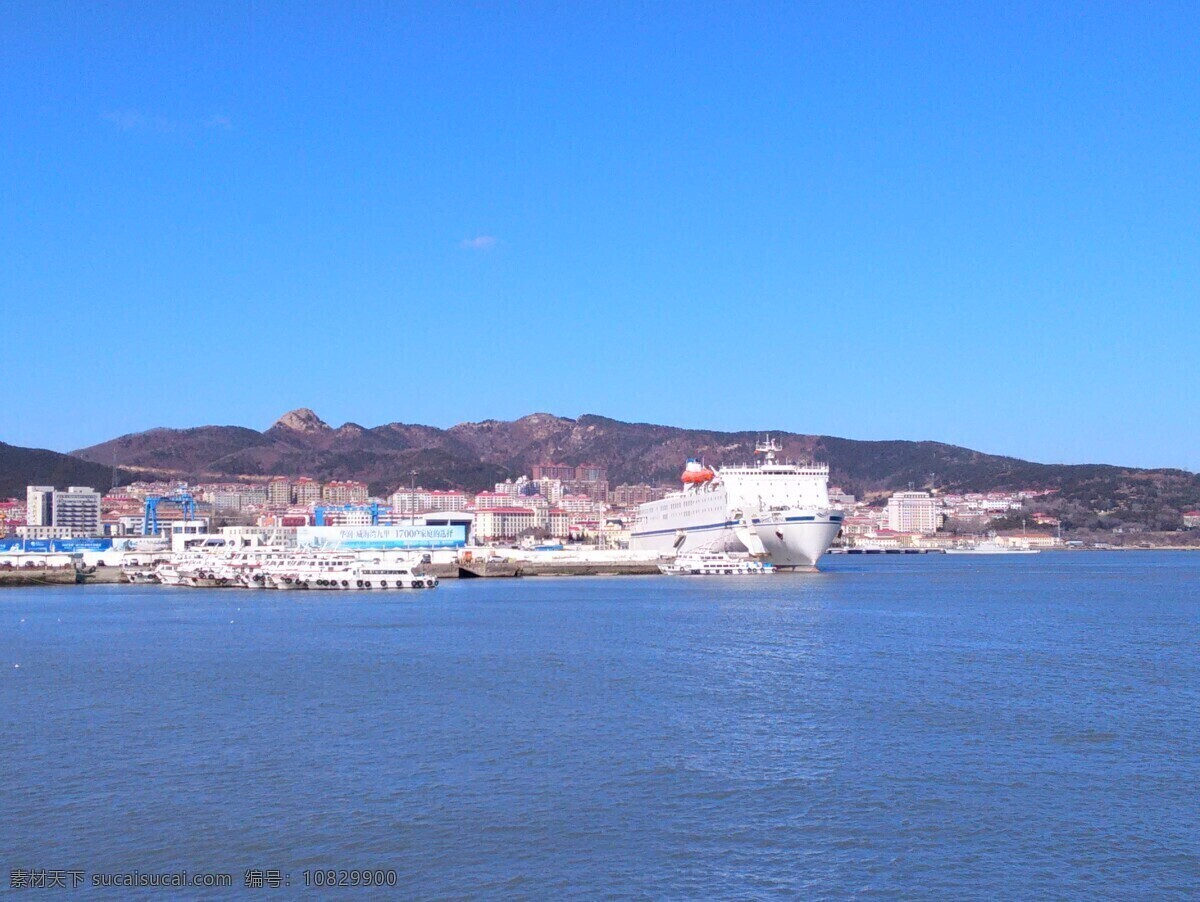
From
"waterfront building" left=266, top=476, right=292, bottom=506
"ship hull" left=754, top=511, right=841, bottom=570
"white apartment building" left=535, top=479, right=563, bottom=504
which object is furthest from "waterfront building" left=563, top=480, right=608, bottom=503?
"ship hull" left=754, top=511, right=841, bottom=570

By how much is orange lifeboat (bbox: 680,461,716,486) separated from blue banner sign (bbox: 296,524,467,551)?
13125 mm

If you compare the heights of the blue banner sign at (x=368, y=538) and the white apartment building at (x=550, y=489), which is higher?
the white apartment building at (x=550, y=489)

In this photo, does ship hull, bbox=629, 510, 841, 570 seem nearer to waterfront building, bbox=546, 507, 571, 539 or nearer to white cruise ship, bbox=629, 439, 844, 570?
white cruise ship, bbox=629, 439, 844, 570

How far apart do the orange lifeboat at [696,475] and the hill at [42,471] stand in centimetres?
11411

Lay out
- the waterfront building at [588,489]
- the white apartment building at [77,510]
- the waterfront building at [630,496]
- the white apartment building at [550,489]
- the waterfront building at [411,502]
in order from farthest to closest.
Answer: the waterfront building at [588,489], the waterfront building at [630,496], the white apartment building at [550,489], the waterfront building at [411,502], the white apartment building at [77,510]

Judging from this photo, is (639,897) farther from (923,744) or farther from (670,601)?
(670,601)

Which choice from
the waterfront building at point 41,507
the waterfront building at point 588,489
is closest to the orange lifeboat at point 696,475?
the waterfront building at point 41,507

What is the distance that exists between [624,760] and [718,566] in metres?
36.3

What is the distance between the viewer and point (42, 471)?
15938cm

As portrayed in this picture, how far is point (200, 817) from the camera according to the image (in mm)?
10328

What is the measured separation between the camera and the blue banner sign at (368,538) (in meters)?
62.5

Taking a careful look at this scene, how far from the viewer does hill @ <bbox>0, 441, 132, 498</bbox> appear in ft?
507

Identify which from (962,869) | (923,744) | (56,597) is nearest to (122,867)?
(962,869)

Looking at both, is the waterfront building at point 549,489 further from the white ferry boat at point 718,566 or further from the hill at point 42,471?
the white ferry boat at point 718,566
